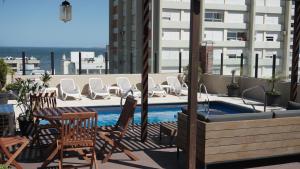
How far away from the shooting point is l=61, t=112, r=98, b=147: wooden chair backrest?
5.36 metres

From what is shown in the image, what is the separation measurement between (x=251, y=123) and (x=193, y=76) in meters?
1.26

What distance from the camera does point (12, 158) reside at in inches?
199

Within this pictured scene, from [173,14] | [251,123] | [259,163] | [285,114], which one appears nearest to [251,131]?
[251,123]

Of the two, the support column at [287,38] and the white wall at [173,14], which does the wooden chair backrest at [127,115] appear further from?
the support column at [287,38]

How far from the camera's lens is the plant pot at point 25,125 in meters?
7.74

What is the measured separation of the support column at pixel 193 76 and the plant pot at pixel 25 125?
380 centimetres

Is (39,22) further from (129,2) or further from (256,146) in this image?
(256,146)

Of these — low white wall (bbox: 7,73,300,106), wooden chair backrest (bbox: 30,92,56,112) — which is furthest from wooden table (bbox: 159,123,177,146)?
low white wall (bbox: 7,73,300,106)

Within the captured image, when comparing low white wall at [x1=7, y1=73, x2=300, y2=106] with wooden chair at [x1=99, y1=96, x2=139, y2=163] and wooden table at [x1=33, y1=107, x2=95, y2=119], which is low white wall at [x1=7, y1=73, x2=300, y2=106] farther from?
wooden table at [x1=33, y1=107, x2=95, y2=119]

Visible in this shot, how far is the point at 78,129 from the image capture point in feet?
18.0

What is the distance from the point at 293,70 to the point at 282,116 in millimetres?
3222

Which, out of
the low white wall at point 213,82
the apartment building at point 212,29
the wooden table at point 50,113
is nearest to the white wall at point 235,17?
the apartment building at point 212,29

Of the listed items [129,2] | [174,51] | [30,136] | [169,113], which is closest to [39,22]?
[129,2]

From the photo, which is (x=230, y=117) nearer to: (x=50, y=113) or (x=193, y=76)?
(x=193, y=76)
